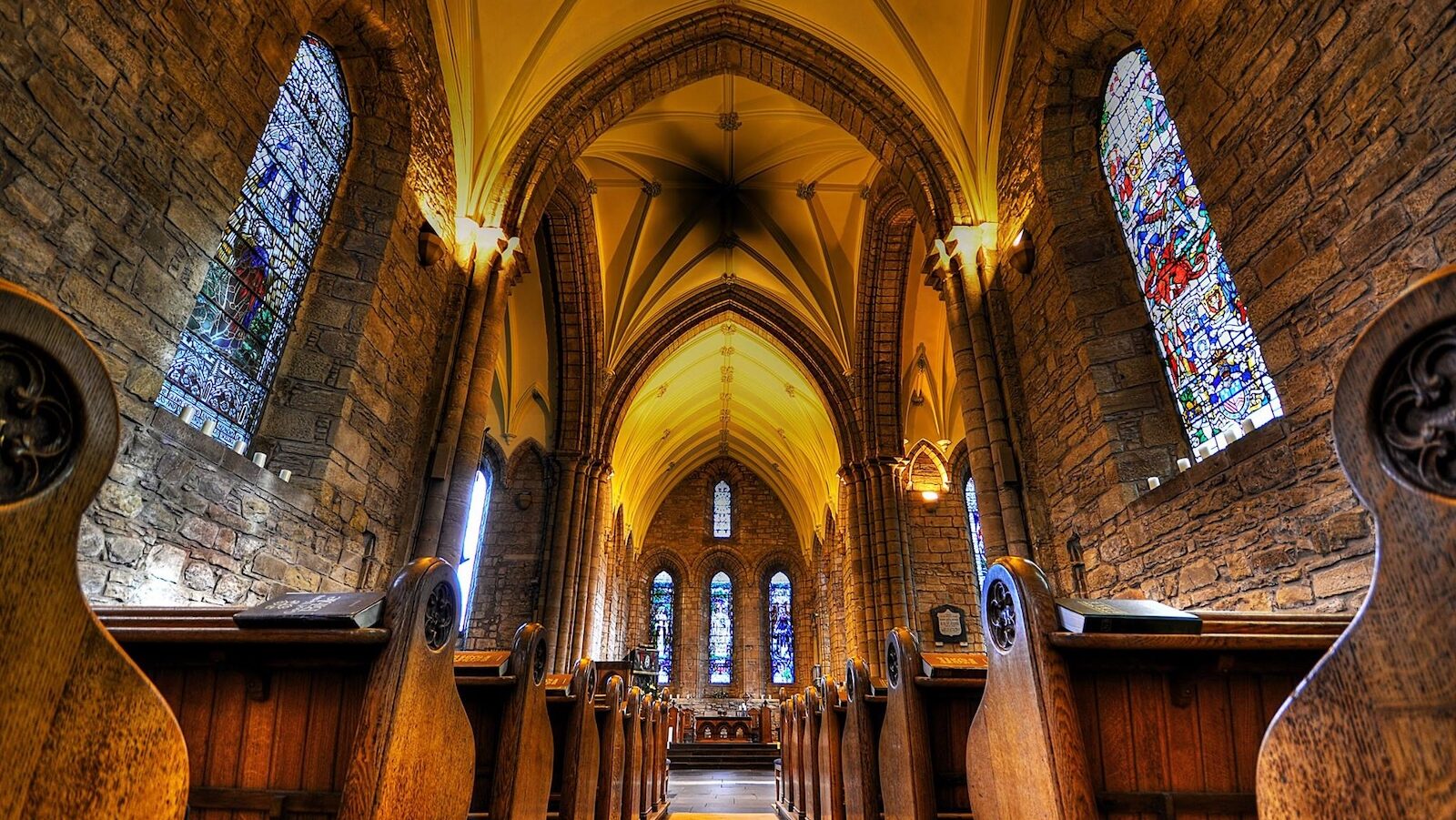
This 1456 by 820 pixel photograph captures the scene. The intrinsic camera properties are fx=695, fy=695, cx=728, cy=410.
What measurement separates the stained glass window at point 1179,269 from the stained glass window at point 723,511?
62.2ft

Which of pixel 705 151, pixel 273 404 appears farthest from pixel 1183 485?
pixel 705 151

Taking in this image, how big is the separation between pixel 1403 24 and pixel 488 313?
719 cm

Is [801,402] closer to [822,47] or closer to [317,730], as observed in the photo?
[822,47]

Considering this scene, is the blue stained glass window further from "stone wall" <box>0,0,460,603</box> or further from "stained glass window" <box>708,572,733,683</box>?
"stone wall" <box>0,0,460,603</box>

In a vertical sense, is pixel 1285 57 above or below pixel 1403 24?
above

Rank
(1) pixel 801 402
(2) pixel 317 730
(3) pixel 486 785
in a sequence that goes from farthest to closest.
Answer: (1) pixel 801 402 → (3) pixel 486 785 → (2) pixel 317 730

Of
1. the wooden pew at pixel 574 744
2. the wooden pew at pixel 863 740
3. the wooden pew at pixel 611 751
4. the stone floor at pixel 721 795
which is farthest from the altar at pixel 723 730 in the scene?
the wooden pew at pixel 863 740

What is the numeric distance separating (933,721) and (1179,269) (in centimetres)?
415

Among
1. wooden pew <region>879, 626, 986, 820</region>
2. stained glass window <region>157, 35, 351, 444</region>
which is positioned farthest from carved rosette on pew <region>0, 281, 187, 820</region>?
stained glass window <region>157, 35, 351, 444</region>

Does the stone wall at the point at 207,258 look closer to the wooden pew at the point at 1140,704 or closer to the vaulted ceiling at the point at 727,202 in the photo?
the vaulted ceiling at the point at 727,202

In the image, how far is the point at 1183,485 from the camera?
4.70m

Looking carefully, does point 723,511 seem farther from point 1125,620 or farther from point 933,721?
point 1125,620

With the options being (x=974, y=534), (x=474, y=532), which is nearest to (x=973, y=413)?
(x=974, y=534)

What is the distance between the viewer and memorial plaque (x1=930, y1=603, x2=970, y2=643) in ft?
38.1
